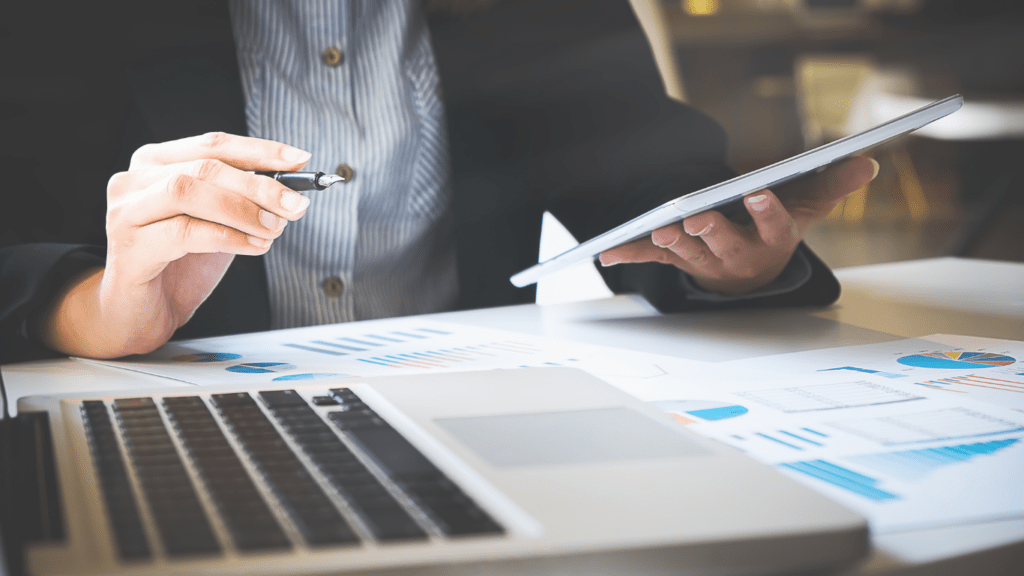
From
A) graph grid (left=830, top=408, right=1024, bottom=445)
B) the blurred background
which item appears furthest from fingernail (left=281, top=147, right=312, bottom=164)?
the blurred background

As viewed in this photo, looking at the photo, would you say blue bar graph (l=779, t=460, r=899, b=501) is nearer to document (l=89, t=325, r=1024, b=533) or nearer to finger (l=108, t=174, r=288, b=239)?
document (l=89, t=325, r=1024, b=533)

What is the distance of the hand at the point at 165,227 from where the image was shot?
1.60 ft

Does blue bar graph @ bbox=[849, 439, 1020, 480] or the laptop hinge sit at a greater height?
the laptop hinge

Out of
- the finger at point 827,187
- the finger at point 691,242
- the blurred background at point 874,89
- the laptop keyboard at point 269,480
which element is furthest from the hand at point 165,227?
the blurred background at point 874,89

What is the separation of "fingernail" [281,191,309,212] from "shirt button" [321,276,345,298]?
1.26 ft

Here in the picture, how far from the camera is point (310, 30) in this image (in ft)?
2.78

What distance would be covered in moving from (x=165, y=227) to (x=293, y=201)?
9cm

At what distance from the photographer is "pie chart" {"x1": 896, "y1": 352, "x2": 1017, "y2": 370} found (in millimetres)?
506

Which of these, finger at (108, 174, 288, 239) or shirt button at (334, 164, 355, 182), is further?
shirt button at (334, 164, 355, 182)

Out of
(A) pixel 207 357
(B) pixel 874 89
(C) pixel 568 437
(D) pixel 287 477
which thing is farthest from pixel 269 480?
(B) pixel 874 89

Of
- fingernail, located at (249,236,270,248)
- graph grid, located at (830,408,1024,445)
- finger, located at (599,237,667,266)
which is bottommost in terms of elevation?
graph grid, located at (830,408,1024,445)

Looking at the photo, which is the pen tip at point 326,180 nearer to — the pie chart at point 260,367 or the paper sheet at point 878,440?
the pie chart at point 260,367

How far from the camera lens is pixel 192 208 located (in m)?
0.49

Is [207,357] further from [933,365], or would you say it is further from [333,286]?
[933,365]
